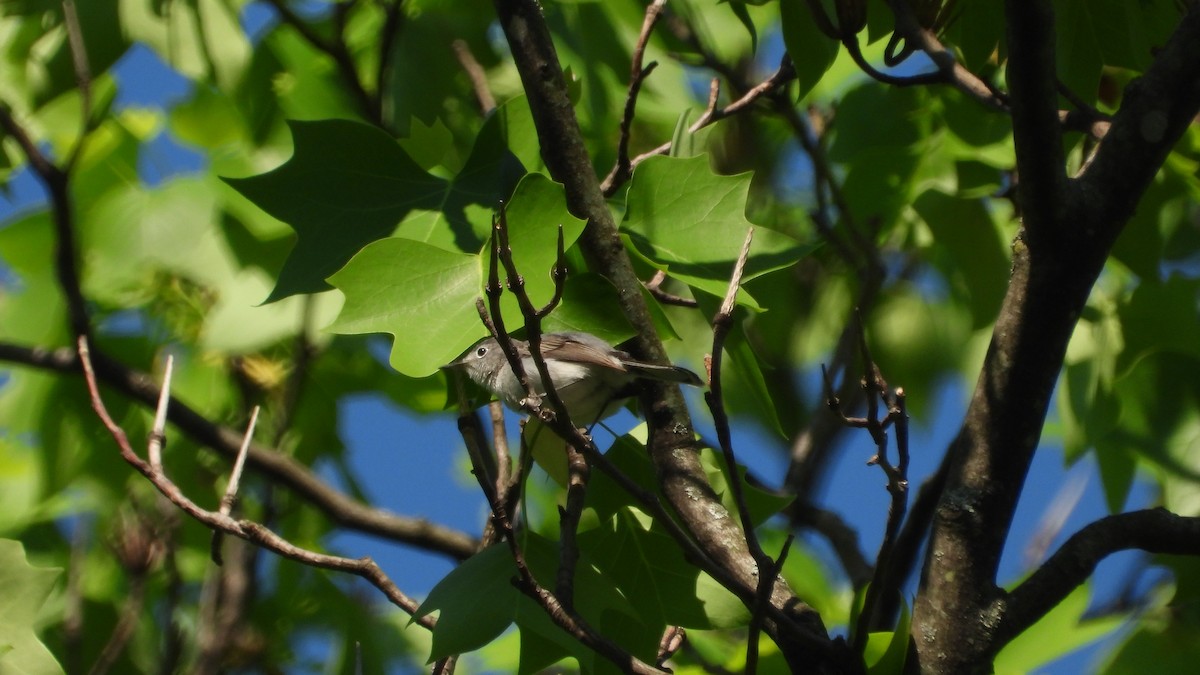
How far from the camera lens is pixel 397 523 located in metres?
3.44

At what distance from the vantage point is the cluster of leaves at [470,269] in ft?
6.53

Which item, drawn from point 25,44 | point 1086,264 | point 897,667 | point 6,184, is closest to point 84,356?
point 6,184

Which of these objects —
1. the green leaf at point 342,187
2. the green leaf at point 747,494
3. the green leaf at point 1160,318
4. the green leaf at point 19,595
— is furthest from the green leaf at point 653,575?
the green leaf at point 1160,318

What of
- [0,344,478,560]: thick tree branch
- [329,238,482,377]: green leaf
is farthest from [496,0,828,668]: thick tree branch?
[0,344,478,560]: thick tree branch

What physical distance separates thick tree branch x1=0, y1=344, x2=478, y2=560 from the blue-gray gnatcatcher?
1.09 m

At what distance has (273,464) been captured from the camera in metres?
3.23

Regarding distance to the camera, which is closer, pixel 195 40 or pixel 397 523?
pixel 195 40

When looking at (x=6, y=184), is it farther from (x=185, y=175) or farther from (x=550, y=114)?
(x=550, y=114)

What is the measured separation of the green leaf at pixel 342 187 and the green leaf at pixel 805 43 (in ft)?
2.34

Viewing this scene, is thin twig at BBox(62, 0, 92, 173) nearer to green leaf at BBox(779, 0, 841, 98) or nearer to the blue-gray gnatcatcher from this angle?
the blue-gray gnatcatcher

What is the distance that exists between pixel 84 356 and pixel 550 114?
4.23 ft

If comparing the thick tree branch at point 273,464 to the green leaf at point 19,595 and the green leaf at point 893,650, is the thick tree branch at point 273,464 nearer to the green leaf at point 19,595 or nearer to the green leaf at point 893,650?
the green leaf at point 19,595

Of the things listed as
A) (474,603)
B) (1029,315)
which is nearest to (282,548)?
(474,603)

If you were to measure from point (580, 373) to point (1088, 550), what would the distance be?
97cm
